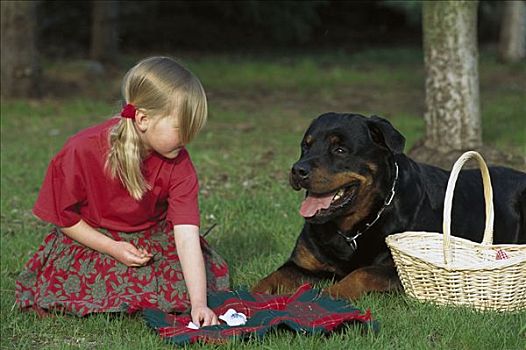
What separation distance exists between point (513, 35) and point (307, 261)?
15281mm

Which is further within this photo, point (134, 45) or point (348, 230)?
point (134, 45)

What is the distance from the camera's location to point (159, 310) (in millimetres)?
4449

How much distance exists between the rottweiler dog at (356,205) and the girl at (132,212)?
543 mm

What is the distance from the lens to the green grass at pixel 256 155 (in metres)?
4.23

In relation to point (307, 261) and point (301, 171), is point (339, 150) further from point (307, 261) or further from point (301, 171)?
point (307, 261)

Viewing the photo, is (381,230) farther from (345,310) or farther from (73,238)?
(73,238)

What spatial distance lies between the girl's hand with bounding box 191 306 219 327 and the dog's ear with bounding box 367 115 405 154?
4.20 ft

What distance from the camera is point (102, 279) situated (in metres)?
4.74

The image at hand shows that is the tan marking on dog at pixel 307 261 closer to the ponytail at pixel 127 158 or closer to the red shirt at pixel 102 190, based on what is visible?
the red shirt at pixel 102 190

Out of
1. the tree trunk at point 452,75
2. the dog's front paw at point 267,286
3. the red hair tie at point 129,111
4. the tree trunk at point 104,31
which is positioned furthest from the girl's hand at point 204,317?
the tree trunk at point 104,31

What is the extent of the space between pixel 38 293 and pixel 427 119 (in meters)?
5.10

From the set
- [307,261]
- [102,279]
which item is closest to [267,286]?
[307,261]

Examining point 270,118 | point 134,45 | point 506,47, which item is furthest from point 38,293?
point 134,45

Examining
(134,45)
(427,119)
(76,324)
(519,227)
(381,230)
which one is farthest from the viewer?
(134,45)
